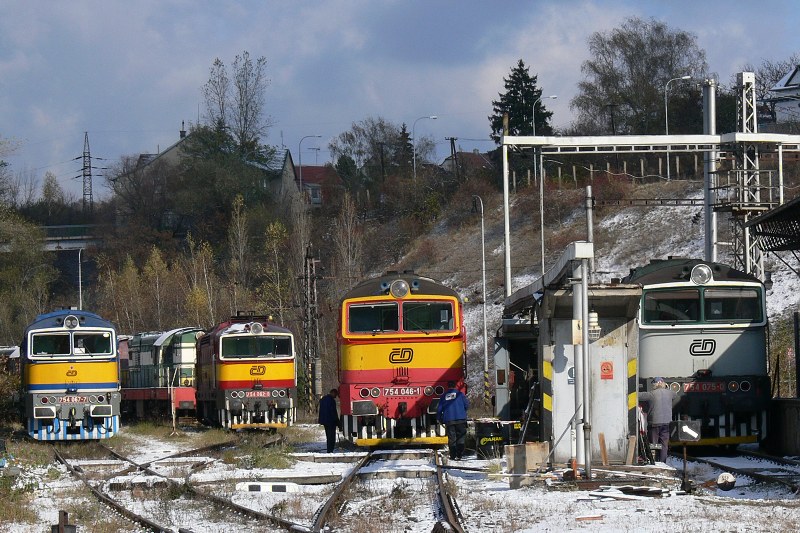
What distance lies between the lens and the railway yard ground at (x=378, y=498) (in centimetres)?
1241

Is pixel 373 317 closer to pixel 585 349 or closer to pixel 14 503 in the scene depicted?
pixel 585 349

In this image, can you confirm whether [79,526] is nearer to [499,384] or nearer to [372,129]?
[499,384]

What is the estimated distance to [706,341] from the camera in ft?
68.1

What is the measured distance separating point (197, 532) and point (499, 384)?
1114cm

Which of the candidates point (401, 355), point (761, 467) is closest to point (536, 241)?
point (401, 355)

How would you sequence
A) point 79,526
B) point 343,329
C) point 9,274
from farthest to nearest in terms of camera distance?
point 9,274 < point 343,329 < point 79,526

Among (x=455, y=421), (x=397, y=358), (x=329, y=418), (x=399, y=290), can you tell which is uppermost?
(x=399, y=290)

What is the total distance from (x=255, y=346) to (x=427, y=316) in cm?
880

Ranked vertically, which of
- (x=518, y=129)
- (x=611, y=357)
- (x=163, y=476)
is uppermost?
(x=518, y=129)

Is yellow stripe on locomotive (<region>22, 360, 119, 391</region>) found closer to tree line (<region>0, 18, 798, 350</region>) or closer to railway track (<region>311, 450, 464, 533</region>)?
railway track (<region>311, 450, 464, 533</region>)

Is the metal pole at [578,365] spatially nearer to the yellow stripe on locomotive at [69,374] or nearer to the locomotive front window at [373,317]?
the locomotive front window at [373,317]

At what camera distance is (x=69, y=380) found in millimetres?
26109

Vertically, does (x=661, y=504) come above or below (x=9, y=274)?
below

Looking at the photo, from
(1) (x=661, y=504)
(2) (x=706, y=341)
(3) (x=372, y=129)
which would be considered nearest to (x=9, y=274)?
(3) (x=372, y=129)
